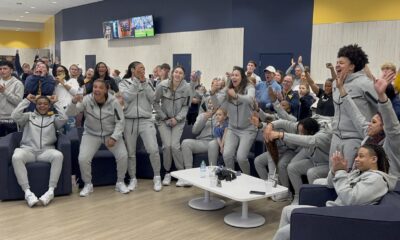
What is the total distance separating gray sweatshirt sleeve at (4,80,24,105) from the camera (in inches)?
205

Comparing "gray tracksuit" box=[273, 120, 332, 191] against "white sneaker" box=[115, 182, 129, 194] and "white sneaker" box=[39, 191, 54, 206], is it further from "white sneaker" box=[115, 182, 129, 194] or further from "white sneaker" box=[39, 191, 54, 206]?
"white sneaker" box=[39, 191, 54, 206]

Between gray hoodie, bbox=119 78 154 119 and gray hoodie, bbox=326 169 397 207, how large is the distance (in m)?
2.96

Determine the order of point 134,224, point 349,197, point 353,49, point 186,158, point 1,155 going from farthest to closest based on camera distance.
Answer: point 186,158 → point 1,155 → point 134,224 → point 353,49 → point 349,197

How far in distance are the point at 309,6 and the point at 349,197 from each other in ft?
20.7

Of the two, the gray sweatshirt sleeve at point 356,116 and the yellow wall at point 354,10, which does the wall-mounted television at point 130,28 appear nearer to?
the yellow wall at point 354,10

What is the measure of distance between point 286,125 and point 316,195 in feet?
5.21

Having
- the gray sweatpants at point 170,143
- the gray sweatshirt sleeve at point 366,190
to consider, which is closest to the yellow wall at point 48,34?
the gray sweatpants at point 170,143

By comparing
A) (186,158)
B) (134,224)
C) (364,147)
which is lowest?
(134,224)

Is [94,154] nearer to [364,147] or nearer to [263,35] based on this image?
[364,147]

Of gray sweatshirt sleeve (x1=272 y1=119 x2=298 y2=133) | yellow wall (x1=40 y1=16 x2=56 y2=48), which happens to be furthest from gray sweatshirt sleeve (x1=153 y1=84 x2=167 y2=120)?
yellow wall (x1=40 y1=16 x2=56 y2=48)

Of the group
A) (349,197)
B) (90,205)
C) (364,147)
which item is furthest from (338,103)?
(90,205)

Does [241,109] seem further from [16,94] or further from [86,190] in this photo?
[16,94]

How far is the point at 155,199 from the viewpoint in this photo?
15.6 feet

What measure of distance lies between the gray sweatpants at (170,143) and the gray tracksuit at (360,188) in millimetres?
2593
